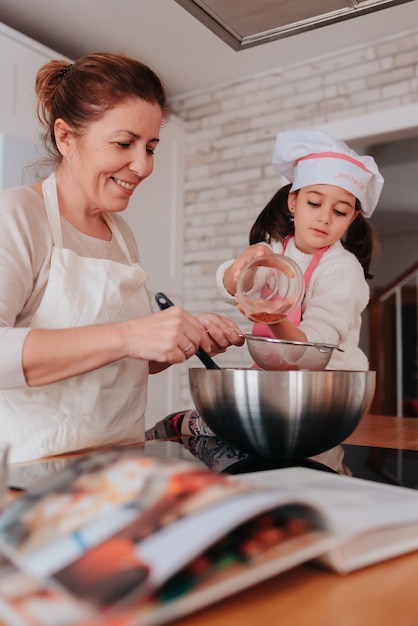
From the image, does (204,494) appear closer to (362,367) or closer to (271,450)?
(271,450)

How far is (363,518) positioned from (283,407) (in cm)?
31

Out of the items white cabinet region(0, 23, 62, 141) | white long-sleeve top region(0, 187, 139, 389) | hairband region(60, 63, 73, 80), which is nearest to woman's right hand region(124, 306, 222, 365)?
white long-sleeve top region(0, 187, 139, 389)

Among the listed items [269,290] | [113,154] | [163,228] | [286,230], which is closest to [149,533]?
[269,290]

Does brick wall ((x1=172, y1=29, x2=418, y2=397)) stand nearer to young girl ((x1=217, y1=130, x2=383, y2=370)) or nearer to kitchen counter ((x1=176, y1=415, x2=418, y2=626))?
young girl ((x1=217, y1=130, x2=383, y2=370))

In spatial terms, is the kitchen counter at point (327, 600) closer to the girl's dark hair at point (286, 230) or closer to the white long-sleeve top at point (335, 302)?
the white long-sleeve top at point (335, 302)

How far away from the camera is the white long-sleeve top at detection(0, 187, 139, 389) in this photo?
855 millimetres

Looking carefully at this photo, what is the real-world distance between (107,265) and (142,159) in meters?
0.22

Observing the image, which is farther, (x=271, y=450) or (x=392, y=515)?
(x=271, y=450)

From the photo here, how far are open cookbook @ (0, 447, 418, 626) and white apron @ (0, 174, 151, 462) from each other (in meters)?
0.59

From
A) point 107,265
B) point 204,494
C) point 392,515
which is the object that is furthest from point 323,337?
point 204,494

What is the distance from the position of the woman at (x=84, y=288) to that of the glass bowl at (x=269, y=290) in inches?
3.3

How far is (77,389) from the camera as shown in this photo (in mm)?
1059

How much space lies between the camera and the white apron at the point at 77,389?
100 cm

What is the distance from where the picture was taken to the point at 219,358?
3586 millimetres
